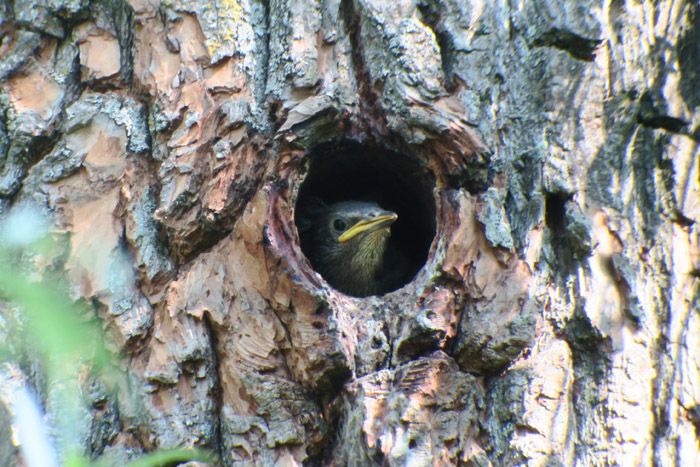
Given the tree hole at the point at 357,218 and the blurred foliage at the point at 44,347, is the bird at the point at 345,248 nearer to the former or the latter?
the tree hole at the point at 357,218

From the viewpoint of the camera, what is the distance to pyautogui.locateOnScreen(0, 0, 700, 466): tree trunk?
2434 mm

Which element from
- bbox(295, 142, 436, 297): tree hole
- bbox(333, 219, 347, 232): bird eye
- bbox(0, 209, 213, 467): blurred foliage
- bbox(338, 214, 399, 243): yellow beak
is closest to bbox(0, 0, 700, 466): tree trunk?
bbox(0, 209, 213, 467): blurred foliage

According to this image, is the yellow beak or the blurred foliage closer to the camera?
the blurred foliage

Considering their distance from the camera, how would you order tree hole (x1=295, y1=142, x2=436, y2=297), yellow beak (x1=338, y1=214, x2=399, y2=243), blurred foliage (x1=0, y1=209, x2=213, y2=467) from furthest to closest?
tree hole (x1=295, y1=142, x2=436, y2=297) → yellow beak (x1=338, y1=214, x2=399, y2=243) → blurred foliage (x1=0, y1=209, x2=213, y2=467)

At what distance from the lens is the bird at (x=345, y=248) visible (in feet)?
14.3

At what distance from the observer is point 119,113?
9.46 feet

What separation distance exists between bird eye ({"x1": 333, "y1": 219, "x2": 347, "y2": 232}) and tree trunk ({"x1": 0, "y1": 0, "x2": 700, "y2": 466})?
132 centimetres

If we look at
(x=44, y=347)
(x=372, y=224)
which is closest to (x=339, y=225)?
(x=372, y=224)

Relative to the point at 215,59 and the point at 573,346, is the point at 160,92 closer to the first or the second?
the point at 215,59

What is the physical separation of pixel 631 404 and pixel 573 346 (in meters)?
0.31

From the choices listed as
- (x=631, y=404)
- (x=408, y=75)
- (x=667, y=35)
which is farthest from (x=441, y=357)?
(x=667, y=35)

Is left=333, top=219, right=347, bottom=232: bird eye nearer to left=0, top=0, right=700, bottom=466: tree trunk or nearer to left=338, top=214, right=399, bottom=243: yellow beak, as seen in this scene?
left=338, top=214, right=399, bottom=243: yellow beak

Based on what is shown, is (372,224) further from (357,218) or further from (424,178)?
(424,178)

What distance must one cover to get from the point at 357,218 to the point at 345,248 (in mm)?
426
